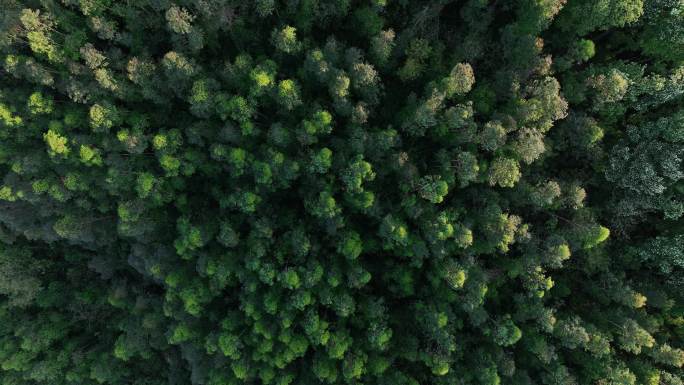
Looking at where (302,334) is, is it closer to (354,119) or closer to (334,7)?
(354,119)

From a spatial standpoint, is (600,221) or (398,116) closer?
(398,116)

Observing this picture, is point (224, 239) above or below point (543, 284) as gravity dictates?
below

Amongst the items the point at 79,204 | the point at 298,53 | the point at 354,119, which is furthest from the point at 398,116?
the point at 79,204

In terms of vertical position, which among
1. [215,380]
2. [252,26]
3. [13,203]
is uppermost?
[252,26]

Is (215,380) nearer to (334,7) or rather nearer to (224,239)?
(224,239)

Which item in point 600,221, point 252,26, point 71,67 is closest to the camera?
point 71,67

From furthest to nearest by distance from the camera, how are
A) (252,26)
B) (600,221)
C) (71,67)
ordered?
(600,221) < (252,26) < (71,67)
